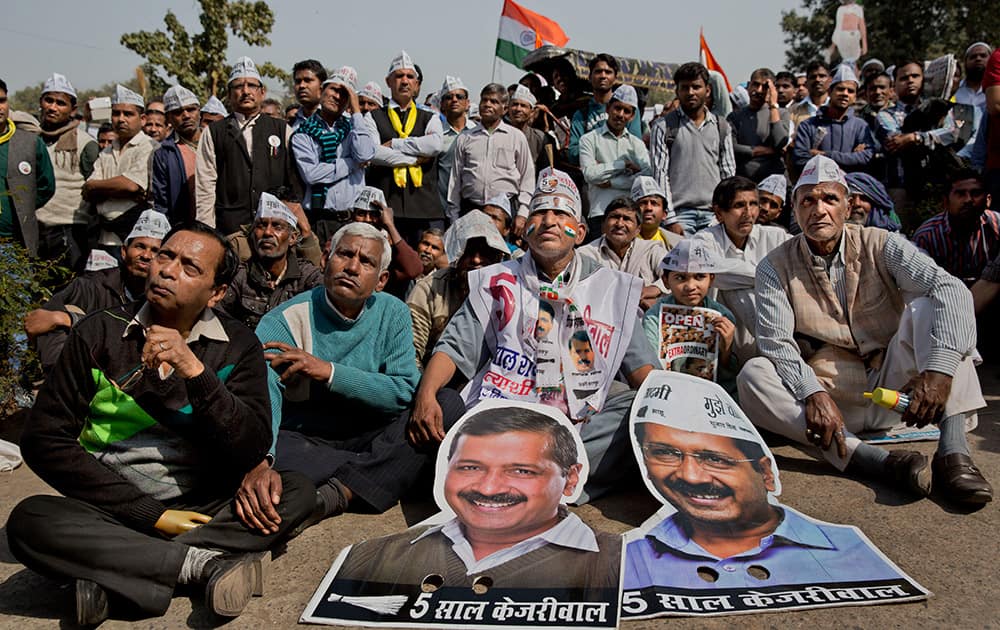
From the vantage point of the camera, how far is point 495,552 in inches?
101

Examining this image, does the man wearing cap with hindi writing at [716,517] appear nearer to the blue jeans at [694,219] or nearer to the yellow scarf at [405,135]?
the blue jeans at [694,219]

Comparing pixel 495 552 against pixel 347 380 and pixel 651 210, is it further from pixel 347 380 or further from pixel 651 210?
pixel 651 210

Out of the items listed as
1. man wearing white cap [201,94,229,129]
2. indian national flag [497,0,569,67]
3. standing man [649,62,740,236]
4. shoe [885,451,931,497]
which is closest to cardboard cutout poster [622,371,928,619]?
shoe [885,451,931,497]

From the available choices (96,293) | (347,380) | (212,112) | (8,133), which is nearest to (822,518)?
(347,380)

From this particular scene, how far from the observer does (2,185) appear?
18.6ft

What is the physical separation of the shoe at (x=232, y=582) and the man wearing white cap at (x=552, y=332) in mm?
1214

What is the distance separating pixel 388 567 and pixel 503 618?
0.52 metres

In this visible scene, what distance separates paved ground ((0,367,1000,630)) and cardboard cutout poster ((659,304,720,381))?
0.72m

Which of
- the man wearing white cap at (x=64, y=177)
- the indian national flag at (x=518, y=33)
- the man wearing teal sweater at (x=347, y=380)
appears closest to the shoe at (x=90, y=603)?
the man wearing teal sweater at (x=347, y=380)

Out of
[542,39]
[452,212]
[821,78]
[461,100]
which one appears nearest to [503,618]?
[452,212]

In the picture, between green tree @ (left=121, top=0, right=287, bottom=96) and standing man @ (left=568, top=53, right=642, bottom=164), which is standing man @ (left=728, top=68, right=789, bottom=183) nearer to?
standing man @ (left=568, top=53, right=642, bottom=164)

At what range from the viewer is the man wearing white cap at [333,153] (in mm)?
5887

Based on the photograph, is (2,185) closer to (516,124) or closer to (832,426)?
(516,124)

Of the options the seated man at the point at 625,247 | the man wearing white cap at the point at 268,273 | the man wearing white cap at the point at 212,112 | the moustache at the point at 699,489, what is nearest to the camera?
the moustache at the point at 699,489
